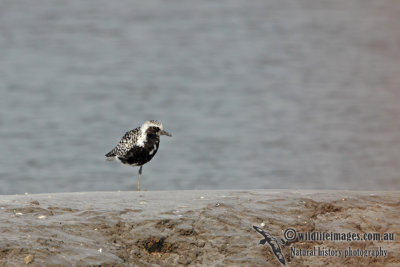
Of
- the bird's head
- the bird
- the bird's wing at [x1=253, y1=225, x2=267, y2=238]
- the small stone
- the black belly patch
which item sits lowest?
the small stone

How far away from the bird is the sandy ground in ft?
0.13

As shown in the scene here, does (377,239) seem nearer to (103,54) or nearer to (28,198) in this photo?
(28,198)

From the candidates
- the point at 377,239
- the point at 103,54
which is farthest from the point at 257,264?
the point at 103,54

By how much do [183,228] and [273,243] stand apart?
31.9 inches

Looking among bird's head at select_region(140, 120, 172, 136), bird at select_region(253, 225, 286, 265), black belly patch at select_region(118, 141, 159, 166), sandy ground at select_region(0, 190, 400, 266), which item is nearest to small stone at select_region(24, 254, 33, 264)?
sandy ground at select_region(0, 190, 400, 266)

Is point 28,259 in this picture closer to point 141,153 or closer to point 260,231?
point 260,231

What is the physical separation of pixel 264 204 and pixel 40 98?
54.0 ft

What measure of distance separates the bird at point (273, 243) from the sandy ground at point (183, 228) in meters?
0.04

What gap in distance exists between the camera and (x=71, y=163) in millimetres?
18641

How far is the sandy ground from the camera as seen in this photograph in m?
7.42

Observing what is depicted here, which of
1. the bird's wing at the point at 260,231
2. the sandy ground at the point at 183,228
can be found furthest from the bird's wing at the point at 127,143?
the bird's wing at the point at 260,231

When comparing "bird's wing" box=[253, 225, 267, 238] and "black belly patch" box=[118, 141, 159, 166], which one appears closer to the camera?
"bird's wing" box=[253, 225, 267, 238]

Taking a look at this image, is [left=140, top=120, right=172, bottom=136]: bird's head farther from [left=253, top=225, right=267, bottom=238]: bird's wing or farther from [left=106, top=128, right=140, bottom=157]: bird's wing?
[left=253, top=225, right=267, bottom=238]: bird's wing

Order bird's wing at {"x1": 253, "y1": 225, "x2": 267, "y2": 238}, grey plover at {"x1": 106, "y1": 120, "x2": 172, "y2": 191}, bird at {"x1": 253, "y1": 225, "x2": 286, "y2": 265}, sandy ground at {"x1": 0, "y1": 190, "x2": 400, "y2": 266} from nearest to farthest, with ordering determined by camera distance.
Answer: sandy ground at {"x1": 0, "y1": 190, "x2": 400, "y2": 266}, bird at {"x1": 253, "y1": 225, "x2": 286, "y2": 265}, bird's wing at {"x1": 253, "y1": 225, "x2": 267, "y2": 238}, grey plover at {"x1": 106, "y1": 120, "x2": 172, "y2": 191}
